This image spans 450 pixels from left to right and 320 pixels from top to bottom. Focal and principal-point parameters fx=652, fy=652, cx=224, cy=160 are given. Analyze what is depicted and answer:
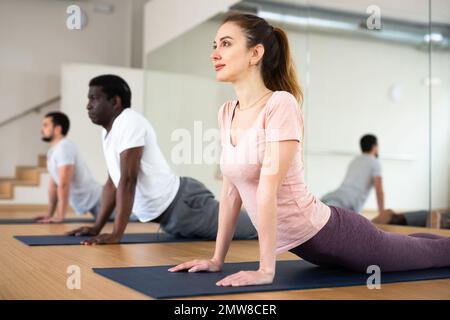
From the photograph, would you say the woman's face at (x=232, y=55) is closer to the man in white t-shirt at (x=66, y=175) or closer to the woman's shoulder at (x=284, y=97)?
the woman's shoulder at (x=284, y=97)

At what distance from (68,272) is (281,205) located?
0.73m

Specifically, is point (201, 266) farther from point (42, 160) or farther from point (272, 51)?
point (42, 160)

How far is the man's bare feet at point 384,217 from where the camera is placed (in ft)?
15.7

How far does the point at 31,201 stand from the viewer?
7.46 meters

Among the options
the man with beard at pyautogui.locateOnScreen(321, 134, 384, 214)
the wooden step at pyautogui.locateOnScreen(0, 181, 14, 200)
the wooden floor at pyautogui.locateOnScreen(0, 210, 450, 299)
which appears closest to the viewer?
the wooden floor at pyautogui.locateOnScreen(0, 210, 450, 299)

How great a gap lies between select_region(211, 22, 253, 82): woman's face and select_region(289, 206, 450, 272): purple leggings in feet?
1.66

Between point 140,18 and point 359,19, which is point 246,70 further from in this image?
point 140,18

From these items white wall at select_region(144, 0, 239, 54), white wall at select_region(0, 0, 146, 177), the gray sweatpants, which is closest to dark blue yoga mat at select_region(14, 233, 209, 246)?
the gray sweatpants

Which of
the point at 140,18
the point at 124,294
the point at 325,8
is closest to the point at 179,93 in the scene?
the point at 325,8

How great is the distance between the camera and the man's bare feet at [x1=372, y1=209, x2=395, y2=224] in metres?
4.78

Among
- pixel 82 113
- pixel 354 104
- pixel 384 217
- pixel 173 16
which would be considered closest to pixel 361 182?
pixel 384 217

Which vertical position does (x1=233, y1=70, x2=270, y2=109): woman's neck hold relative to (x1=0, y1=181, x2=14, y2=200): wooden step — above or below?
above

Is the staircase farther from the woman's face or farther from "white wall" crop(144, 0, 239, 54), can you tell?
the woman's face
